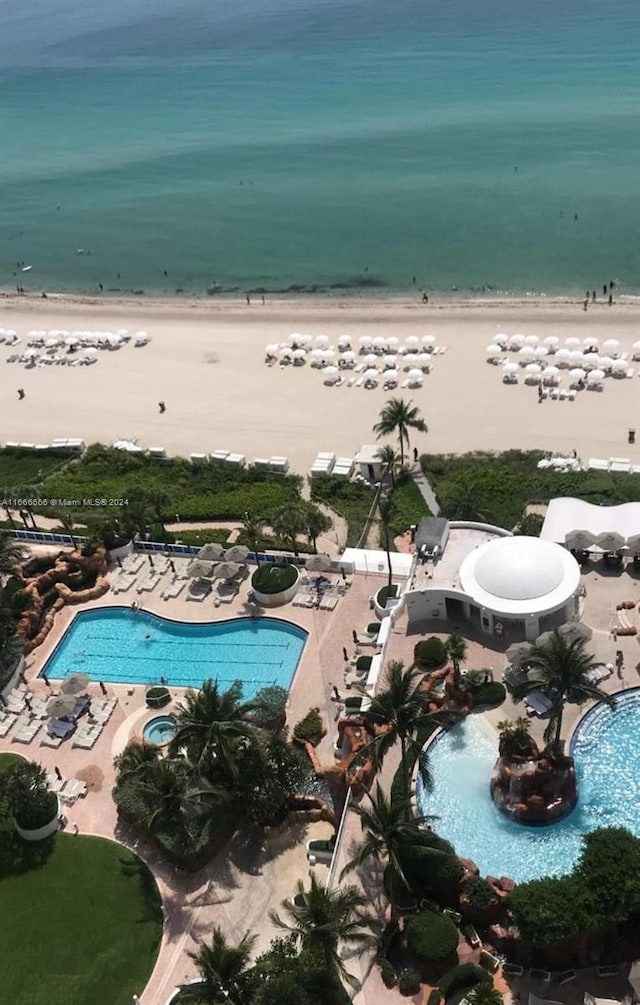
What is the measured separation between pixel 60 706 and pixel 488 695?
1945 cm

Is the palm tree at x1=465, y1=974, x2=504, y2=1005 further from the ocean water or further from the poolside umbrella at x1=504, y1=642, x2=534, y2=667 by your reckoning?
the ocean water

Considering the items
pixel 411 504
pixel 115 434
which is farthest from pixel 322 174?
pixel 411 504

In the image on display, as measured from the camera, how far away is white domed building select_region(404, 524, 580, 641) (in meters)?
37.8

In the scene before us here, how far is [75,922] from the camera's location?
3106 cm

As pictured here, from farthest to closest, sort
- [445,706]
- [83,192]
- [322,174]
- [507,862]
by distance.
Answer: [83,192], [322,174], [445,706], [507,862]

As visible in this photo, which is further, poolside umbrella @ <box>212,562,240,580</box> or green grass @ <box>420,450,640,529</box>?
green grass @ <box>420,450,640,529</box>

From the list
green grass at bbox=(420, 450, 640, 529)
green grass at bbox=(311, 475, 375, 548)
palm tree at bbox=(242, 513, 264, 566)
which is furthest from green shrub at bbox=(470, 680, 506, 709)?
green grass at bbox=(311, 475, 375, 548)

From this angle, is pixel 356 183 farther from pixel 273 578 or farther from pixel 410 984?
pixel 410 984

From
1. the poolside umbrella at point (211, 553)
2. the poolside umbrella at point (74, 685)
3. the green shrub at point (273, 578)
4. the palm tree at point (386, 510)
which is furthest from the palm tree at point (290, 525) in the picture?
the poolside umbrella at point (74, 685)

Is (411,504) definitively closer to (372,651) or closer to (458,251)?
(372,651)

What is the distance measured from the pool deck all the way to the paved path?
973 centimetres

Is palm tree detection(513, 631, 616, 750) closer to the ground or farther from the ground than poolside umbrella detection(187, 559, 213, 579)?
farther from the ground

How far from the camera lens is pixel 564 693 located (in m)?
30.4

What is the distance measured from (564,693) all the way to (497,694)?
5.21m
